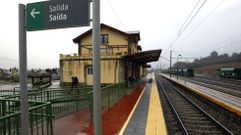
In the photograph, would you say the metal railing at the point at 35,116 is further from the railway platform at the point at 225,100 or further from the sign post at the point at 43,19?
the railway platform at the point at 225,100

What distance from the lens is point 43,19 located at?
135 inches

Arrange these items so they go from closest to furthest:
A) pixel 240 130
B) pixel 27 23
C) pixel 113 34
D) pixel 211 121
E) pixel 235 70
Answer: pixel 27 23
pixel 240 130
pixel 211 121
pixel 113 34
pixel 235 70

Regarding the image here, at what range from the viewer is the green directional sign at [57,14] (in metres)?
3.27

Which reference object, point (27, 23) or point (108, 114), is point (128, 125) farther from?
point (27, 23)

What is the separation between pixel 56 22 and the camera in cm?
336

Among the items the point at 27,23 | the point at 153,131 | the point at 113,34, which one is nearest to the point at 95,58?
the point at 27,23

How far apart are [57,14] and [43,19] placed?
243 mm

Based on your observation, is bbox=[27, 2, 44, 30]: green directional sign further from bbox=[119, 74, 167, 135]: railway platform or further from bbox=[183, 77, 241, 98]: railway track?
bbox=[183, 77, 241, 98]: railway track

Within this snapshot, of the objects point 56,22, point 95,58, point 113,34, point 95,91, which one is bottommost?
point 95,91

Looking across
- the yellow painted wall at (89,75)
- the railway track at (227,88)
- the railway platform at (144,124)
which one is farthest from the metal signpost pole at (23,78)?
the yellow painted wall at (89,75)

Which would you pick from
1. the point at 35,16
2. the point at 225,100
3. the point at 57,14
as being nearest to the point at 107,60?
the point at 225,100

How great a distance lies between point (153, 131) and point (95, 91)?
466 cm

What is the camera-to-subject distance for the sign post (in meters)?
3.28

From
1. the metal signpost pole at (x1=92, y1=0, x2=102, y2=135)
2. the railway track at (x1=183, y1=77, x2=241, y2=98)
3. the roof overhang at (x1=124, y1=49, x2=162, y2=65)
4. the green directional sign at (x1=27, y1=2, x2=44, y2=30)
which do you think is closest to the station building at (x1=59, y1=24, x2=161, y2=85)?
the roof overhang at (x1=124, y1=49, x2=162, y2=65)
